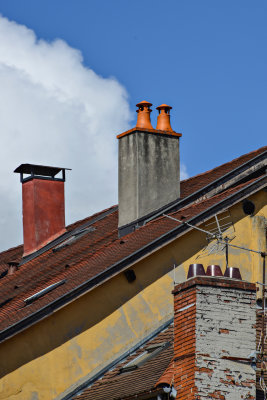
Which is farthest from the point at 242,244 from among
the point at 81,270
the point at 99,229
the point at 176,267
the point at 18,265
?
the point at 18,265

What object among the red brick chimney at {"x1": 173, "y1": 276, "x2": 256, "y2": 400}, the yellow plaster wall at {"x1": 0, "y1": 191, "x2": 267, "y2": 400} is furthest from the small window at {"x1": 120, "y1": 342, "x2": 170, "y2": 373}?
the red brick chimney at {"x1": 173, "y1": 276, "x2": 256, "y2": 400}

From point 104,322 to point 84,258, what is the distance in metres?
3.24

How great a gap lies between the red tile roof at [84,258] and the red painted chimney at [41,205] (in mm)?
1002

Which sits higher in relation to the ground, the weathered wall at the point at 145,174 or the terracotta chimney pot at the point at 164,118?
the terracotta chimney pot at the point at 164,118

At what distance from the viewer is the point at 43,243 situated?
33.1 metres

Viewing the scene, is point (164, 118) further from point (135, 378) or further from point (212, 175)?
point (135, 378)

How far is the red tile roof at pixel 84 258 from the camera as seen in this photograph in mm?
24969

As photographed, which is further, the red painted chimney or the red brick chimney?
the red painted chimney

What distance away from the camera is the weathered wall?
28.1 m

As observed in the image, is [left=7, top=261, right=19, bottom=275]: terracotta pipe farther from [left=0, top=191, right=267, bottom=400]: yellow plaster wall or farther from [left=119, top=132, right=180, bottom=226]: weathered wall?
[left=0, top=191, right=267, bottom=400]: yellow plaster wall

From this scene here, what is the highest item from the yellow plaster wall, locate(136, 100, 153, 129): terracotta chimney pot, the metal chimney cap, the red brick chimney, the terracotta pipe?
the metal chimney cap

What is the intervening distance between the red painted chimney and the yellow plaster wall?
26.2 feet

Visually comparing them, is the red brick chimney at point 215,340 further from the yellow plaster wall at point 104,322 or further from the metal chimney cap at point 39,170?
the metal chimney cap at point 39,170

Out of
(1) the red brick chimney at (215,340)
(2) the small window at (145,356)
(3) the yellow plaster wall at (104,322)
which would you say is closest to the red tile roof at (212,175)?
(3) the yellow plaster wall at (104,322)
